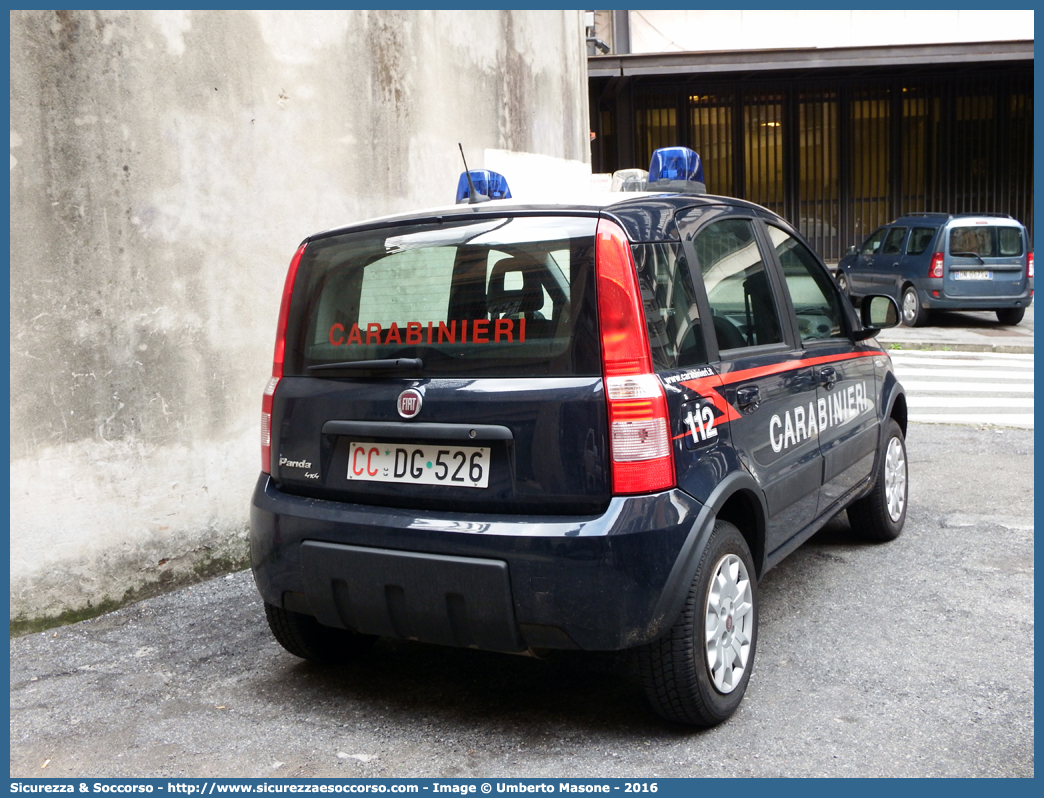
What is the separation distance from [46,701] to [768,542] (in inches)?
105

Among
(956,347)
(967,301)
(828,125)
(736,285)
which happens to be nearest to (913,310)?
(967,301)

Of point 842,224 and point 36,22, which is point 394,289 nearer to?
point 36,22

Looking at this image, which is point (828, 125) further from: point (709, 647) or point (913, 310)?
point (709, 647)

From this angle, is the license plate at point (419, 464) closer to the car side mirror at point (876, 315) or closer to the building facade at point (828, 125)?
the car side mirror at point (876, 315)

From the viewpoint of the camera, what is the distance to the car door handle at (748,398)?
351 cm

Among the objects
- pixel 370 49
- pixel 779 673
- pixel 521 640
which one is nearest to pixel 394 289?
pixel 521 640

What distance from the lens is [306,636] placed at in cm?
378

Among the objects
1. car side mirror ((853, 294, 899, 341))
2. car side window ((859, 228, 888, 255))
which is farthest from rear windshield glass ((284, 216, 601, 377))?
car side window ((859, 228, 888, 255))

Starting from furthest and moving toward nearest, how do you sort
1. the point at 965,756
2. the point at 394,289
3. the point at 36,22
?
the point at 36,22 → the point at 394,289 → the point at 965,756

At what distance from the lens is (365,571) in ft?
10.6

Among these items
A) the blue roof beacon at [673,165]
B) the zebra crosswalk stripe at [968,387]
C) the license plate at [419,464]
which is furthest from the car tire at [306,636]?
the zebra crosswalk stripe at [968,387]

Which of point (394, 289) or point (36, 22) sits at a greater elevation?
point (36, 22)

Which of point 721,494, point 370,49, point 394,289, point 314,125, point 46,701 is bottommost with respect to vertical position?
point 46,701

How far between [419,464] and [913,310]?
14025 millimetres
